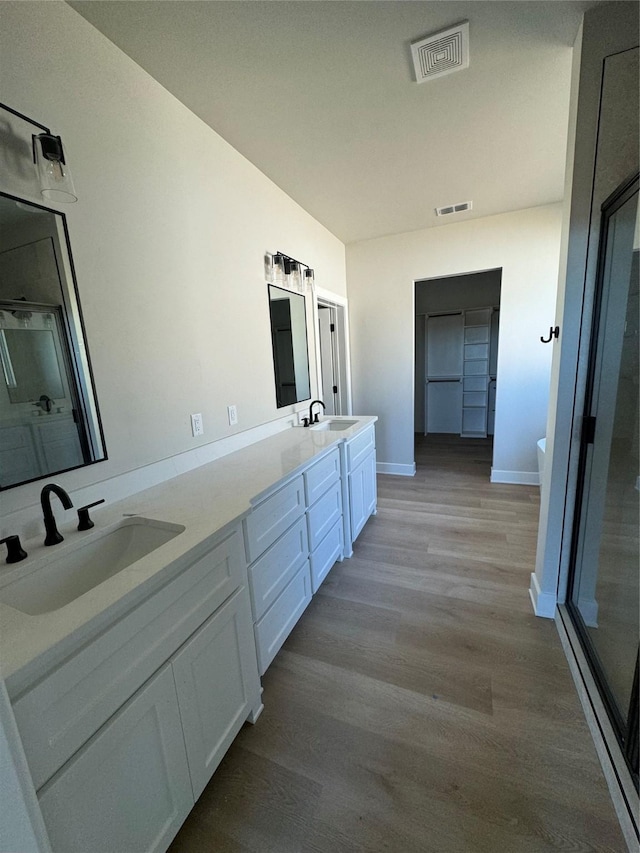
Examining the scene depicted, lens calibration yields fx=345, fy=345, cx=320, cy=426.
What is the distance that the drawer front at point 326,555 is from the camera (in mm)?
2009

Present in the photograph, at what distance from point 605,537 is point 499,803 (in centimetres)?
110

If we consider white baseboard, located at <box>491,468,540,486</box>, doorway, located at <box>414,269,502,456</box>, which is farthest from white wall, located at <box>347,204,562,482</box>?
doorway, located at <box>414,269,502,456</box>

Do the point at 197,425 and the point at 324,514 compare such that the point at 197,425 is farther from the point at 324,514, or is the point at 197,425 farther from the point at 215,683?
the point at 215,683

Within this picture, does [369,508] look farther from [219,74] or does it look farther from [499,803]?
[219,74]

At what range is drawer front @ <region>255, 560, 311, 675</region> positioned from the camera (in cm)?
151

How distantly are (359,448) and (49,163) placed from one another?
7.09 ft

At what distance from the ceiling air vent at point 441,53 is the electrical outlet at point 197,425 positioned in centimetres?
193

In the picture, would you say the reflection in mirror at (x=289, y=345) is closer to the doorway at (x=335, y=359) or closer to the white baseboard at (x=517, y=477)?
the doorway at (x=335, y=359)

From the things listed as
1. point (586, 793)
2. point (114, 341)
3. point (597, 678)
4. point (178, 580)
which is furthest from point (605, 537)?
point (114, 341)

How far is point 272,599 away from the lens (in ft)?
5.16

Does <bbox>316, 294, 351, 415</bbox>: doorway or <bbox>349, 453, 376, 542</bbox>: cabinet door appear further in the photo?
<bbox>316, 294, 351, 415</bbox>: doorway

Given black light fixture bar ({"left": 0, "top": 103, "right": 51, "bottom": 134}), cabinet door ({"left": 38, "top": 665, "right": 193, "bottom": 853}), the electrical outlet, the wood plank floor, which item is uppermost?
black light fixture bar ({"left": 0, "top": 103, "right": 51, "bottom": 134})

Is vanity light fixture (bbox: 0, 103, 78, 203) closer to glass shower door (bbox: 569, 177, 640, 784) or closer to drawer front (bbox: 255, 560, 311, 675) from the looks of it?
drawer front (bbox: 255, 560, 311, 675)

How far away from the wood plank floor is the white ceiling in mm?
2701
